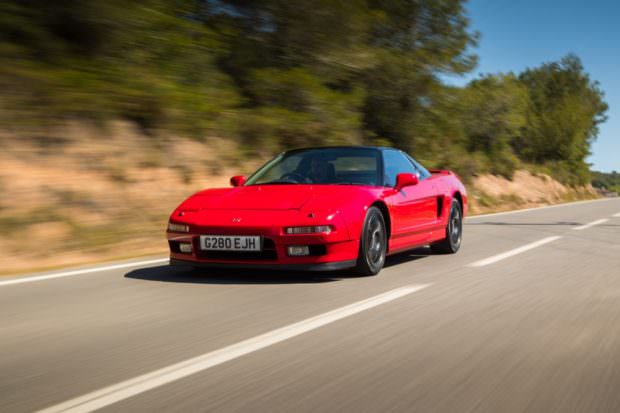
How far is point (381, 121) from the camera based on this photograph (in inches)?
821


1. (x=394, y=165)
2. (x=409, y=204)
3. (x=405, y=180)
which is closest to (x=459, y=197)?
(x=394, y=165)

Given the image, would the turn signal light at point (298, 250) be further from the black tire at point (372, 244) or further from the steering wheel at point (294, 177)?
the steering wheel at point (294, 177)

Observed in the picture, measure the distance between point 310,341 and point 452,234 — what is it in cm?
508

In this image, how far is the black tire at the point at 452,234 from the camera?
8.59 metres

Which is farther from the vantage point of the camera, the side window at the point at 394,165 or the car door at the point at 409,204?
the side window at the point at 394,165

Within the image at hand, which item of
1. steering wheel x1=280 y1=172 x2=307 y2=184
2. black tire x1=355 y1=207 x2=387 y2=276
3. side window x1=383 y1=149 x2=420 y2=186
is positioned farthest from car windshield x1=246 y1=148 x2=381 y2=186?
black tire x1=355 y1=207 x2=387 y2=276

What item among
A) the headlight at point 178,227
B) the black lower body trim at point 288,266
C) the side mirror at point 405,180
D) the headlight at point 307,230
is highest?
the side mirror at point 405,180

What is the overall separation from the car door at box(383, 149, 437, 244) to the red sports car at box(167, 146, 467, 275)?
0.01 metres

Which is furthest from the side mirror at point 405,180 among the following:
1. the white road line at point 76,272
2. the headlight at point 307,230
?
the white road line at point 76,272

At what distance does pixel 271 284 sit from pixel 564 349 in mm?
2650

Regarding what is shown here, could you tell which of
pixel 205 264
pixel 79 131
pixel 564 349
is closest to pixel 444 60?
pixel 79 131

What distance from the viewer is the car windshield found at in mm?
7055

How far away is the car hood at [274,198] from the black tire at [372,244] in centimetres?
29

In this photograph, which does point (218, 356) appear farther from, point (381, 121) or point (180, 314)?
point (381, 121)
